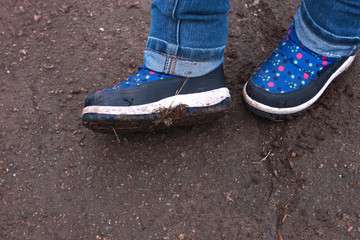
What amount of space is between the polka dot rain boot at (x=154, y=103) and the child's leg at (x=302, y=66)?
183mm

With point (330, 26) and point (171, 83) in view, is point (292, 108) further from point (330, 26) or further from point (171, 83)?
point (171, 83)

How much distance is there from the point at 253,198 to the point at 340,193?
32 cm

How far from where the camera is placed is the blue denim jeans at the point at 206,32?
3.52 feet

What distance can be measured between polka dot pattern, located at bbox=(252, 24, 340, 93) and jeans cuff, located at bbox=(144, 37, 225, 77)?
0.23m

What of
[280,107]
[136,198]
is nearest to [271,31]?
[280,107]

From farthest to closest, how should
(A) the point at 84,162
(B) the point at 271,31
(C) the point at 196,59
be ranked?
1. (B) the point at 271,31
2. (A) the point at 84,162
3. (C) the point at 196,59

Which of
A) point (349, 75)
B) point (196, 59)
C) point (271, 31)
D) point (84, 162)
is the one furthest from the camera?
point (271, 31)

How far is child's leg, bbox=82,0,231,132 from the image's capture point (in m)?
1.12

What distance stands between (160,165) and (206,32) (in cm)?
52

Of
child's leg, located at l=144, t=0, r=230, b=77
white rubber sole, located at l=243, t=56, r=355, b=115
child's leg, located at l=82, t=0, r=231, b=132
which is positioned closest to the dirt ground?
white rubber sole, located at l=243, t=56, r=355, b=115

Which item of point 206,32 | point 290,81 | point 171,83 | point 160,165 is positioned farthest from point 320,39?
point 160,165

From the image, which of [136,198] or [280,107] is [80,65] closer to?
[136,198]

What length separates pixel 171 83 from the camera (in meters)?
1.21

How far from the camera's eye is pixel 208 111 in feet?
3.93
